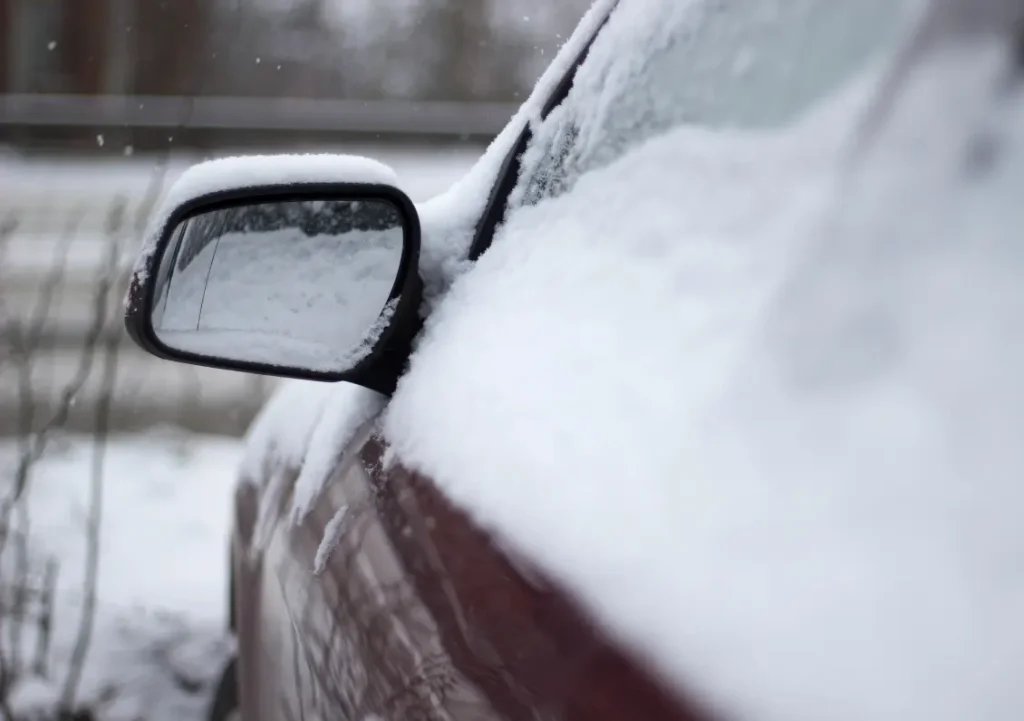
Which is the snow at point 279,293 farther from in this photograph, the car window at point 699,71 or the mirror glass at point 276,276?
the car window at point 699,71

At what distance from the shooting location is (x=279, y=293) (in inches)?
59.3

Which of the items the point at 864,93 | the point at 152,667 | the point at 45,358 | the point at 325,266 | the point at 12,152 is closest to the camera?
the point at 864,93

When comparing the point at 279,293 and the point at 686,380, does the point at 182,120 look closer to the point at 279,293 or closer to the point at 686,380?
the point at 279,293

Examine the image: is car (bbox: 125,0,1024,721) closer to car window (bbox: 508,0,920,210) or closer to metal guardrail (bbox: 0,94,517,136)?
car window (bbox: 508,0,920,210)

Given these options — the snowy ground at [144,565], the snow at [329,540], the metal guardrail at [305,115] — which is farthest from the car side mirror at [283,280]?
the metal guardrail at [305,115]

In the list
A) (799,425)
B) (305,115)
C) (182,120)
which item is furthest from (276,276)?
(305,115)

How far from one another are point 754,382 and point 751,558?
0.16 m

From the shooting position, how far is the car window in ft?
3.09

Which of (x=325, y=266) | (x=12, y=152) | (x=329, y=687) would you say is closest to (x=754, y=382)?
(x=329, y=687)

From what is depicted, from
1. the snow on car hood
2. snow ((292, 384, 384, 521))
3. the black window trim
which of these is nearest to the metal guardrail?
snow ((292, 384, 384, 521))

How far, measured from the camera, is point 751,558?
26.5 inches

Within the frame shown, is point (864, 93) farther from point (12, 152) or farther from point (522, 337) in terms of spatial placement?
point (12, 152)

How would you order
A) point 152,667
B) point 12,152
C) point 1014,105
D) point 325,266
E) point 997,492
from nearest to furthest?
point 997,492 → point 1014,105 → point 325,266 → point 152,667 → point 12,152

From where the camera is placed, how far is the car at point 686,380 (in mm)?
628
